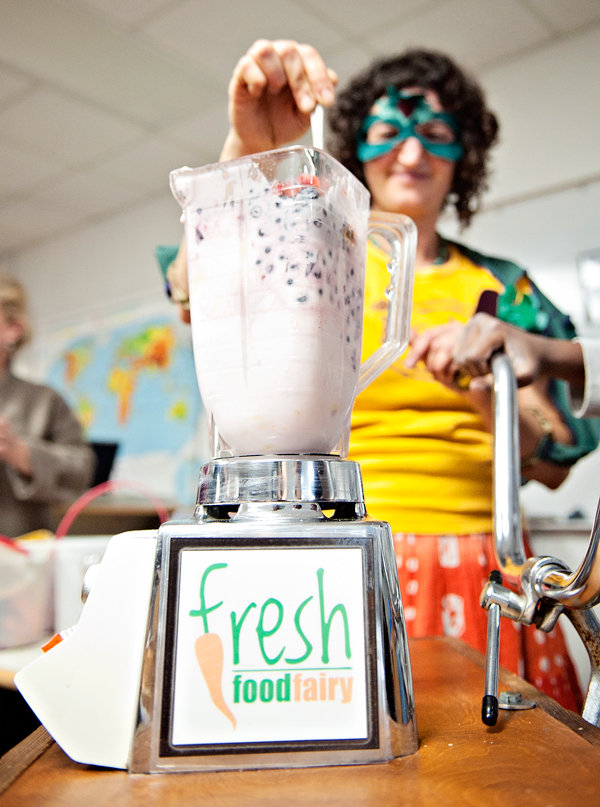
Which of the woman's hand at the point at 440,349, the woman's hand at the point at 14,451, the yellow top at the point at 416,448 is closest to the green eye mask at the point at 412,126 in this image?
the yellow top at the point at 416,448

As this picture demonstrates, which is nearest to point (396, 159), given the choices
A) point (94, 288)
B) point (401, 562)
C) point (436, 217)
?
point (436, 217)

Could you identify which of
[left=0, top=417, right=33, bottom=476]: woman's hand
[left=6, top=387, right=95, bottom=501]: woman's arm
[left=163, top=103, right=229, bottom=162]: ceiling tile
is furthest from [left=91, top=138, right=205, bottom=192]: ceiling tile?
[left=0, top=417, right=33, bottom=476]: woman's hand

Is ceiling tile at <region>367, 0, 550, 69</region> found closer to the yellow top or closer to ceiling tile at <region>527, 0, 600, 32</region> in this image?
ceiling tile at <region>527, 0, 600, 32</region>

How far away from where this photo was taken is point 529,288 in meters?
1.08

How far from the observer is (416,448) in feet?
2.85

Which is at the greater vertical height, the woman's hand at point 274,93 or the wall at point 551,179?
the wall at point 551,179

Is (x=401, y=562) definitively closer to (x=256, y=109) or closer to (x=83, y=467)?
(x=256, y=109)

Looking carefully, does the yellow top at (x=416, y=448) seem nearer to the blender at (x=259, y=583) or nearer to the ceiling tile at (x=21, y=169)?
the blender at (x=259, y=583)

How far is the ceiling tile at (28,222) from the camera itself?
361cm

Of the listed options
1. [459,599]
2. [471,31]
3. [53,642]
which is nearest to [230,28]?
[471,31]

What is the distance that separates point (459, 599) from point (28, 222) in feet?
12.1

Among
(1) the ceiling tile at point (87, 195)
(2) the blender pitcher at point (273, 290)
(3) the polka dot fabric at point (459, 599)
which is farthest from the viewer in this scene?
(1) the ceiling tile at point (87, 195)

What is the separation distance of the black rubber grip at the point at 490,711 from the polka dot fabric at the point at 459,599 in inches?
18.1

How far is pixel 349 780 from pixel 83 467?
1.66m
